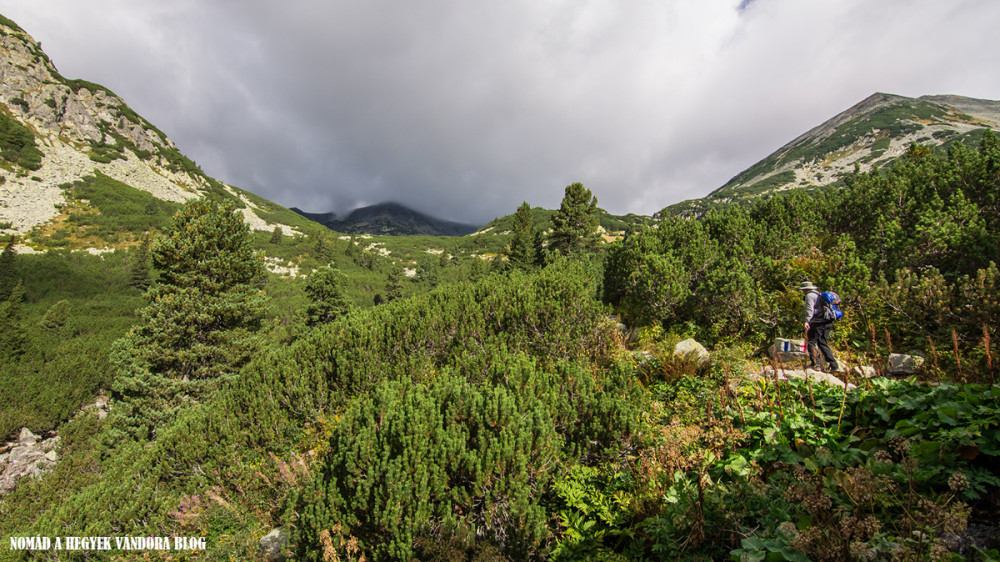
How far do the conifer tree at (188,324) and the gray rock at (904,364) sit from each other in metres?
19.9

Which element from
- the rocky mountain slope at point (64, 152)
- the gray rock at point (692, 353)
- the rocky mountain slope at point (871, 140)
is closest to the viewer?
the gray rock at point (692, 353)

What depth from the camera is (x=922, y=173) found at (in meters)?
10.4

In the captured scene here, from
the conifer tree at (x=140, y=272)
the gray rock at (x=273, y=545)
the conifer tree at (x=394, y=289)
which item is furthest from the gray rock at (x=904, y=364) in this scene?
the conifer tree at (x=140, y=272)

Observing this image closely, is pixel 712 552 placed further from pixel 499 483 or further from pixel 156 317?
pixel 156 317

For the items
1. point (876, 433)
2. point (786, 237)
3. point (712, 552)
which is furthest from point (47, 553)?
point (786, 237)

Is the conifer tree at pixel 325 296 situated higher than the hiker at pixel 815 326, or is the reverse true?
the conifer tree at pixel 325 296

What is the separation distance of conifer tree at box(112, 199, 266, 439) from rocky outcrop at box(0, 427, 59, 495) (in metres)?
8.04

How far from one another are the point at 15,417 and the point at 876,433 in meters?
32.6

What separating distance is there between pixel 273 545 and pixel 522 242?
33.5 metres

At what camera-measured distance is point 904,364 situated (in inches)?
239

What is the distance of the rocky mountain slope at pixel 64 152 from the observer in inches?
1956

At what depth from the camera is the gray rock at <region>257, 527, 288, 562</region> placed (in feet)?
15.0

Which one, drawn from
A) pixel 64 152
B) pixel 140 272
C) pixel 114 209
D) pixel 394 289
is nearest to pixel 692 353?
pixel 394 289

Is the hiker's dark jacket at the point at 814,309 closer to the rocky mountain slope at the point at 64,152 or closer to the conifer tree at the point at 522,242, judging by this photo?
the conifer tree at the point at 522,242
